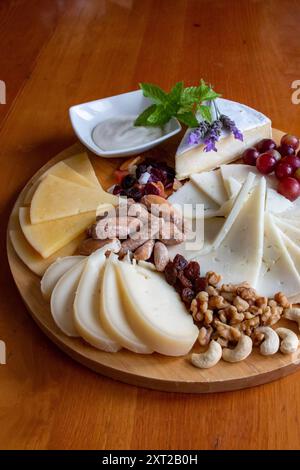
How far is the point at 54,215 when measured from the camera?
1.83 meters

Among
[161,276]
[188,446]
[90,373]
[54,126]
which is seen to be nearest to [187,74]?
[54,126]

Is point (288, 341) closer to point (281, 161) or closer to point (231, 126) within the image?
point (281, 161)

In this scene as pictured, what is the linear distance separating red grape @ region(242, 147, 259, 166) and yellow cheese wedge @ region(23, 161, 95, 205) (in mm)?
592

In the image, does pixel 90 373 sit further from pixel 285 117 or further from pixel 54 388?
pixel 285 117

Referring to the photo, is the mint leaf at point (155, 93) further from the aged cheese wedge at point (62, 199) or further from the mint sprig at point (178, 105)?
the aged cheese wedge at point (62, 199)

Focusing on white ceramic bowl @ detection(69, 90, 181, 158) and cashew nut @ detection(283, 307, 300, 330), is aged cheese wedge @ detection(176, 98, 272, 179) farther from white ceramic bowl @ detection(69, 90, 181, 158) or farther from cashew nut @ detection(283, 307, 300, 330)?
cashew nut @ detection(283, 307, 300, 330)

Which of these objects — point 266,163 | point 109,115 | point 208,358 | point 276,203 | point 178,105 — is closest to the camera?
point 208,358

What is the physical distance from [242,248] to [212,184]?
1.20 ft

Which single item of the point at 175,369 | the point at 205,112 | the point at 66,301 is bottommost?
the point at 175,369

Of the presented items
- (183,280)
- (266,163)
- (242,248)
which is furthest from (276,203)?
(183,280)

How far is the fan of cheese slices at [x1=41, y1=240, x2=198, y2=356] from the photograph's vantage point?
4.74 ft

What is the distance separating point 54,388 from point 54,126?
126cm

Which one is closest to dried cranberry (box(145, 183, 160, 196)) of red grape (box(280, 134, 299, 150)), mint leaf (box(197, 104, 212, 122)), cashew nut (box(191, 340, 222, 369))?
mint leaf (box(197, 104, 212, 122))

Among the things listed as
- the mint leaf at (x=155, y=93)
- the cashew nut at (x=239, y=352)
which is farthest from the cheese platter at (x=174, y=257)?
the mint leaf at (x=155, y=93)
